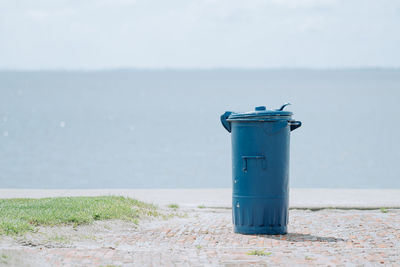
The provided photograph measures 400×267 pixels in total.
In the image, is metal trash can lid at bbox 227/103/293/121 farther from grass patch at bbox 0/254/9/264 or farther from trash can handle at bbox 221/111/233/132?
grass patch at bbox 0/254/9/264

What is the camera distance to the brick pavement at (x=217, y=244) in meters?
7.61

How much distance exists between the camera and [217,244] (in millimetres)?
8758

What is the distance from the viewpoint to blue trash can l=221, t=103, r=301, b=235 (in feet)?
30.8

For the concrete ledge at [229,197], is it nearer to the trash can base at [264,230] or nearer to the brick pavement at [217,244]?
the brick pavement at [217,244]

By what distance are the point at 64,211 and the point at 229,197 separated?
4144 millimetres

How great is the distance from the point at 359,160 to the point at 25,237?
36747 millimetres

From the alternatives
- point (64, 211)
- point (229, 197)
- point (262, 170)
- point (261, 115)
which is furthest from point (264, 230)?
point (229, 197)

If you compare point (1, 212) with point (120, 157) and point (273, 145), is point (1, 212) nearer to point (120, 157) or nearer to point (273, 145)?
point (273, 145)

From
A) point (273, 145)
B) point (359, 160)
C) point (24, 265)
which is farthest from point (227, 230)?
point (359, 160)

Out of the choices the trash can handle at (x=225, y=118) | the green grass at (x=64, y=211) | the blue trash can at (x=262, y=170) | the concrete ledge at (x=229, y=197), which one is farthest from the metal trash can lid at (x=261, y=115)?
the concrete ledge at (x=229, y=197)

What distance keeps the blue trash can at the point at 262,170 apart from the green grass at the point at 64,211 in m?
1.66

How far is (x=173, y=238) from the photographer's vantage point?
9.13m

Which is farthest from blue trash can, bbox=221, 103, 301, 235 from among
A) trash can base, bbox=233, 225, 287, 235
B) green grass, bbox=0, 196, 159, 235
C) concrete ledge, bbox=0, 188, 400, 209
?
concrete ledge, bbox=0, 188, 400, 209

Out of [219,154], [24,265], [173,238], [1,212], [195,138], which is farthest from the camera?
[195,138]
